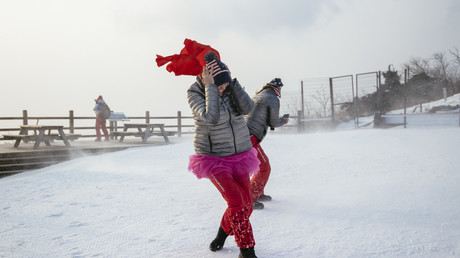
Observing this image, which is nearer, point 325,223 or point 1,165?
point 325,223

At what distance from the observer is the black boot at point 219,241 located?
8.52 ft

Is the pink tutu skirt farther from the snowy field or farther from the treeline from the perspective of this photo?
the treeline

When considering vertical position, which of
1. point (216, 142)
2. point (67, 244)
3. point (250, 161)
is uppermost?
point (216, 142)

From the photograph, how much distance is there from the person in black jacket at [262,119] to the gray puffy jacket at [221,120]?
127cm

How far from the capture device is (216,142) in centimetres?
237

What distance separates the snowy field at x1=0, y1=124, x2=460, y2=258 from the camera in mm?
2684

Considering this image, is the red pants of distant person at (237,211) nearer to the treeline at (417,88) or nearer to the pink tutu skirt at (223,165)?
the pink tutu skirt at (223,165)

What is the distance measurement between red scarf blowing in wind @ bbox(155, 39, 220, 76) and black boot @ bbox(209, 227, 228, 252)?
1.30m

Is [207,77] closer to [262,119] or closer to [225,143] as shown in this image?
[225,143]

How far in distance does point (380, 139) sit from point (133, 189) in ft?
24.0

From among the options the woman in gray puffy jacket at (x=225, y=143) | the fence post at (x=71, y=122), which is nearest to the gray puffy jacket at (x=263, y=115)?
the woman in gray puffy jacket at (x=225, y=143)

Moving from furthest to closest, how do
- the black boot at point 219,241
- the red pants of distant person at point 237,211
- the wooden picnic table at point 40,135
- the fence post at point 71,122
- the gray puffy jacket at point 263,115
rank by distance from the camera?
the fence post at point 71,122 → the wooden picnic table at point 40,135 → the gray puffy jacket at point 263,115 → the black boot at point 219,241 → the red pants of distant person at point 237,211

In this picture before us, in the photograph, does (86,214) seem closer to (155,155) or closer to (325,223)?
(325,223)

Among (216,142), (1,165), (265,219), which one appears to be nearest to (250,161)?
(216,142)
